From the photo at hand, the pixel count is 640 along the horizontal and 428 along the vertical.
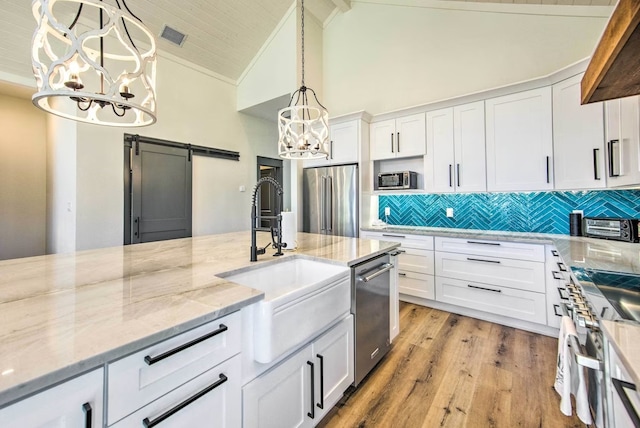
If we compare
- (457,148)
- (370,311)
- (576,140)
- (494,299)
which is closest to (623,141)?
(576,140)

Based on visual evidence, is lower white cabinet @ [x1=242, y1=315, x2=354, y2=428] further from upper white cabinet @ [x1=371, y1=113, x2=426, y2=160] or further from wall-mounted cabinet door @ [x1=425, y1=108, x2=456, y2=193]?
upper white cabinet @ [x1=371, y1=113, x2=426, y2=160]

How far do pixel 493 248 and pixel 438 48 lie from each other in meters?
2.79

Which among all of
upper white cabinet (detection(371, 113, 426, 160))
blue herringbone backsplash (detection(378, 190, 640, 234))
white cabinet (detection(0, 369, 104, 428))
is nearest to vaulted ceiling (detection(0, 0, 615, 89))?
upper white cabinet (detection(371, 113, 426, 160))

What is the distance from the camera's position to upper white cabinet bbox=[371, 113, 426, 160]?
353 centimetres

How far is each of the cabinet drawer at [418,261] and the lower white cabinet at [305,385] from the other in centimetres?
181

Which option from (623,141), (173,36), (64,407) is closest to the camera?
(64,407)

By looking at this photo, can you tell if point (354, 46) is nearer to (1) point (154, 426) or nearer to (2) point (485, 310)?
(2) point (485, 310)

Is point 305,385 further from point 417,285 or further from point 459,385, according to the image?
point 417,285

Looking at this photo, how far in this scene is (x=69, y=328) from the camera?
0.77 metres

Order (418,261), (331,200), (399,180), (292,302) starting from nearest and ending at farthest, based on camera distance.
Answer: (292,302) < (418,261) < (399,180) < (331,200)

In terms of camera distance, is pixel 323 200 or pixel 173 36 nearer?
pixel 173 36

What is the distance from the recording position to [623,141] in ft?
6.61

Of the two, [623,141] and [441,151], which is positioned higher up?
[441,151]

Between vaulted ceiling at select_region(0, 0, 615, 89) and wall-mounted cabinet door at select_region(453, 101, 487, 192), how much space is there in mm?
1317
